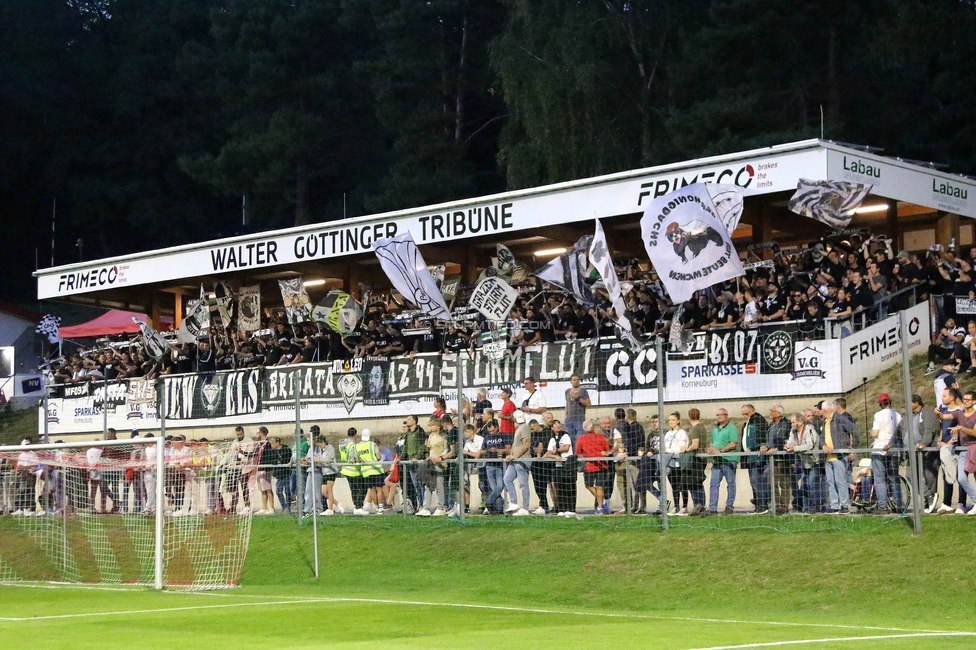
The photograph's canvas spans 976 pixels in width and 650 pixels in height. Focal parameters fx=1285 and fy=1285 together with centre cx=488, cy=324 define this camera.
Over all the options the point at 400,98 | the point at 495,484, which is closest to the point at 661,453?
the point at 495,484

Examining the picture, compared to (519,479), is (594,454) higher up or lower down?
higher up

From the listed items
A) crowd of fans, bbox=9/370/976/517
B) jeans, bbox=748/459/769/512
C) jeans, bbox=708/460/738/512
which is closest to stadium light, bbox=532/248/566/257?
crowd of fans, bbox=9/370/976/517

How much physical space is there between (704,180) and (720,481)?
8467 mm

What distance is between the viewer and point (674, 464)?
58.6 ft

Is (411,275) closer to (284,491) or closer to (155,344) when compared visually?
(284,491)

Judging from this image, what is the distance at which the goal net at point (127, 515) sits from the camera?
19.5m

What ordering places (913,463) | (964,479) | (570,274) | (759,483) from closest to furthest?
(913,463), (964,479), (759,483), (570,274)

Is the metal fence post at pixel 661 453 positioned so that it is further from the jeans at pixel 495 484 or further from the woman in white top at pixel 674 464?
the jeans at pixel 495 484

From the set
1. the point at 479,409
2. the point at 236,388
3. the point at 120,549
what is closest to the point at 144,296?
the point at 236,388

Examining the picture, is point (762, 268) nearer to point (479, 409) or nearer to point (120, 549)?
point (479, 409)

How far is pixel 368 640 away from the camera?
38.0 ft

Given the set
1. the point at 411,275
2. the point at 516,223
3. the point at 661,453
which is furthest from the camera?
the point at 516,223

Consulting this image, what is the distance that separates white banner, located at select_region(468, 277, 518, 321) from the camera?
25484mm

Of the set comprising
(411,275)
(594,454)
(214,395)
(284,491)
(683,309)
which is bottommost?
(284,491)
